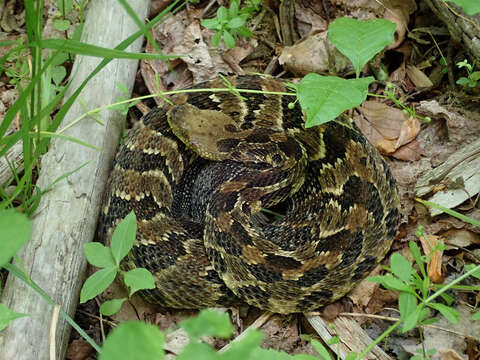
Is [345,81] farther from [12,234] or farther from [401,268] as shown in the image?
[12,234]

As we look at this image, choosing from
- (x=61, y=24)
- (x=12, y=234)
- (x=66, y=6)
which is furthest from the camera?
(x=66, y=6)

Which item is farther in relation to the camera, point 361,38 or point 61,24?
point 61,24

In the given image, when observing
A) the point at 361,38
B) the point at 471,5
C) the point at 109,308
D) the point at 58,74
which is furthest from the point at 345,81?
the point at 58,74

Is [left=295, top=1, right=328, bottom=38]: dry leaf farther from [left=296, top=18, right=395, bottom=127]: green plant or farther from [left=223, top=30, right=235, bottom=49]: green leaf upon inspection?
[left=296, top=18, right=395, bottom=127]: green plant

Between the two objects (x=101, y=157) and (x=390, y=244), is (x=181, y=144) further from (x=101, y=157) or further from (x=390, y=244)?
(x=390, y=244)

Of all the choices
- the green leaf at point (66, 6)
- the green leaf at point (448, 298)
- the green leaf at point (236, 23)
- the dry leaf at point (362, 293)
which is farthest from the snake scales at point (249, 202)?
the green leaf at point (66, 6)

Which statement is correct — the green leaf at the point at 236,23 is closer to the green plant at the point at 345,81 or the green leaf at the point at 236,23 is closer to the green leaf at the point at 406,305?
the green plant at the point at 345,81
